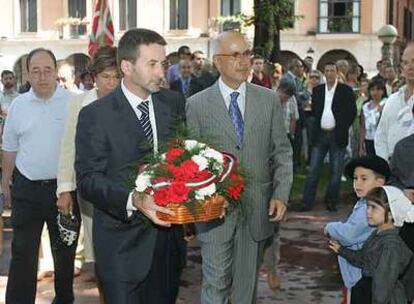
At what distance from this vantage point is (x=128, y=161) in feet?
14.4

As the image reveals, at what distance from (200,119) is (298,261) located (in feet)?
11.8

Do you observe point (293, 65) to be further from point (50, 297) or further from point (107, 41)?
point (50, 297)

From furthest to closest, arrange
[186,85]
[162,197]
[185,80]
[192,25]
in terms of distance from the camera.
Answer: [192,25] → [185,80] → [186,85] → [162,197]

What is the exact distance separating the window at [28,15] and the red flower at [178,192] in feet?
145

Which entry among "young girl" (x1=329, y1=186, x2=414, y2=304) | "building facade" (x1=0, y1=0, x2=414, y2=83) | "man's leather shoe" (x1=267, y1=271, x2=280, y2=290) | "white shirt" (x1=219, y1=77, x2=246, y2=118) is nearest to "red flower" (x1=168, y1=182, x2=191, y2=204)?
"white shirt" (x1=219, y1=77, x2=246, y2=118)

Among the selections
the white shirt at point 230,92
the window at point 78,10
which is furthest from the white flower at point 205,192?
the window at point 78,10

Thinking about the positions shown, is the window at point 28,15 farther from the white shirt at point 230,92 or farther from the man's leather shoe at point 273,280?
the white shirt at point 230,92

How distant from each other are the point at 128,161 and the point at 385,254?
1.90 metres

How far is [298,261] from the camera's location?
28.8 ft

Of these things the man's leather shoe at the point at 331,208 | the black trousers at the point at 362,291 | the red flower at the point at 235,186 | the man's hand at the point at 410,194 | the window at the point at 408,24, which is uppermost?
the window at the point at 408,24

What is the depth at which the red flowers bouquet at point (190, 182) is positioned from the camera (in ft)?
13.1

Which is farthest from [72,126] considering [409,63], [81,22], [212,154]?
[81,22]

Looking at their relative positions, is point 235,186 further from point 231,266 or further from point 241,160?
point 231,266

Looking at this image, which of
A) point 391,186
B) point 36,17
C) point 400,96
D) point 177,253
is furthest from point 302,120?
point 36,17
